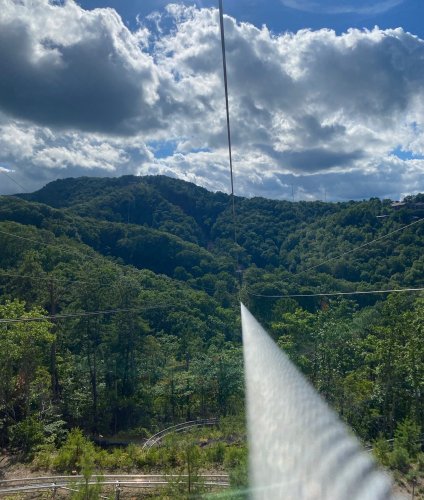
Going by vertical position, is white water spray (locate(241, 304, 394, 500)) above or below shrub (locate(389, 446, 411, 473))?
above

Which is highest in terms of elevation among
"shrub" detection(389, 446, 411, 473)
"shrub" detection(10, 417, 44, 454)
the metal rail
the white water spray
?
the white water spray

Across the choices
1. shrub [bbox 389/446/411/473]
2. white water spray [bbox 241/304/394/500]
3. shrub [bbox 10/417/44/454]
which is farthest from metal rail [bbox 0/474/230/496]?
shrub [bbox 389/446/411/473]

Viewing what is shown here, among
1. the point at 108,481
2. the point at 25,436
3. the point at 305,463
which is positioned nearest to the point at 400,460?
the point at 305,463

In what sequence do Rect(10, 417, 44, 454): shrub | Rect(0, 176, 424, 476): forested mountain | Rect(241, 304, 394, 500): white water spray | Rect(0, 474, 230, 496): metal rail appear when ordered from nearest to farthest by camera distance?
Rect(241, 304, 394, 500): white water spray
Rect(0, 474, 230, 496): metal rail
Rect(10, 417, 44, 454): shrub
Rect(0, 176, 424, 476): forested mountain

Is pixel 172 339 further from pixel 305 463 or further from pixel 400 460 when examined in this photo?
pixel 305 463

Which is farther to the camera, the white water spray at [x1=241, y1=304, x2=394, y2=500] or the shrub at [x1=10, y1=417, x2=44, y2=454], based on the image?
the shrub at [x1=10, y1=417, x2=44, y2=454]

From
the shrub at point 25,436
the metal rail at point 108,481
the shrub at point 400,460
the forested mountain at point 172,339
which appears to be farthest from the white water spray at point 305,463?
the shrub at point 25,436

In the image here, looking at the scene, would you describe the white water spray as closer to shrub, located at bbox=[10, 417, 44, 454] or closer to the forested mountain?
the forested mountain

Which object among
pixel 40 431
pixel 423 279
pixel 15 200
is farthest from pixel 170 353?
pixel 15 200

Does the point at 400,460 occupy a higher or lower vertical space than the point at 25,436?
higher

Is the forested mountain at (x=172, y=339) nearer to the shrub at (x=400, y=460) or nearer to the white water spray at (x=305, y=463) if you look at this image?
the white water spray at (x=305, y=463)

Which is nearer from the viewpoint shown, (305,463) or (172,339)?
(305,463)
